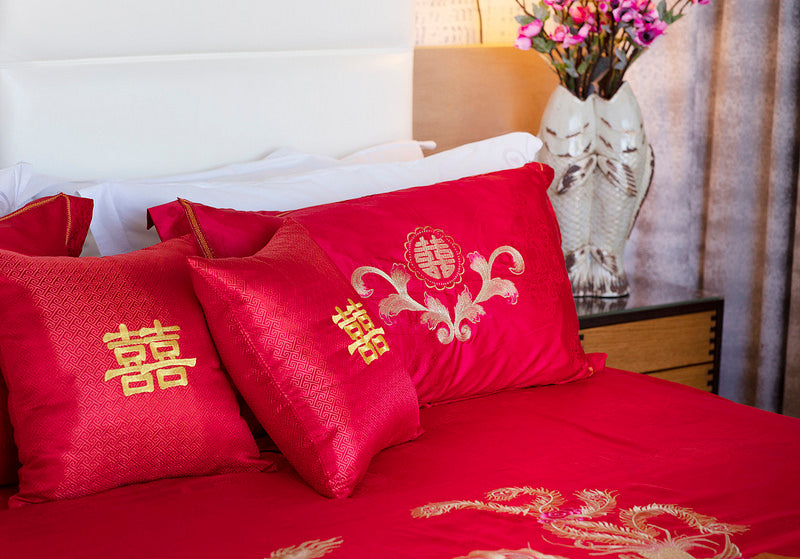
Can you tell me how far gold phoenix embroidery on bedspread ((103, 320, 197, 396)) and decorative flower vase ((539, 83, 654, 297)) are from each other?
1.19 m

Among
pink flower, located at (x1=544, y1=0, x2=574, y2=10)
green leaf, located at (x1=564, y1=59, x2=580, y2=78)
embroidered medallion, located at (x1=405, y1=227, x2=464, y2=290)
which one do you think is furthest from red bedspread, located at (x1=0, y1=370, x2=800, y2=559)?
pink flower, located at (x1=544, y1=0, x2=574, y2=10)

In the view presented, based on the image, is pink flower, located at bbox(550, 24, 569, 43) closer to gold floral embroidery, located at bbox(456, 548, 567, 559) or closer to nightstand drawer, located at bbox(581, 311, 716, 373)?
nightstand drawer, located at bbox(581, 311, 716, 373)

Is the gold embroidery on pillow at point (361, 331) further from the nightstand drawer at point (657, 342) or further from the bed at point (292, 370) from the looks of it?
the nightstand drawer at point (657, 342)

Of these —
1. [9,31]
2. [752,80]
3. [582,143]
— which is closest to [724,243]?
[752,80]

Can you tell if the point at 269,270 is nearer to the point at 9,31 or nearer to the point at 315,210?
the point at 315,210

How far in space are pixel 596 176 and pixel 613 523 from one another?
1.21 meters

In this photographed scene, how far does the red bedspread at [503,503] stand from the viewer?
0.87 metres

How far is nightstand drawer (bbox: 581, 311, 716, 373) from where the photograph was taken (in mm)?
1867

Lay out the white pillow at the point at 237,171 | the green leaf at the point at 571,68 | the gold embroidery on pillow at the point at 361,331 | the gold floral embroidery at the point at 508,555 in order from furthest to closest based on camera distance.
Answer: the green leaf at the point at 571,68
the white pillow at the point at 237,171
the gold embroidery on pillow at the point at 361,331
the gold floral embroidery at the point at 508,555

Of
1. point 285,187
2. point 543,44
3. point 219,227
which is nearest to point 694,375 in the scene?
point 543,44

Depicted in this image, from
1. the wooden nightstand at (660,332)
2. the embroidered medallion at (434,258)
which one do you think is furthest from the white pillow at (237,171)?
the wooden nightstand at (660,332)

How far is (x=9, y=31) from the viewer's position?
1.52 metres

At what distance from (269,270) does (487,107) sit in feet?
4.14

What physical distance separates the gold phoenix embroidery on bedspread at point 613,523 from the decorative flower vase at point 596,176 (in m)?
1.08
